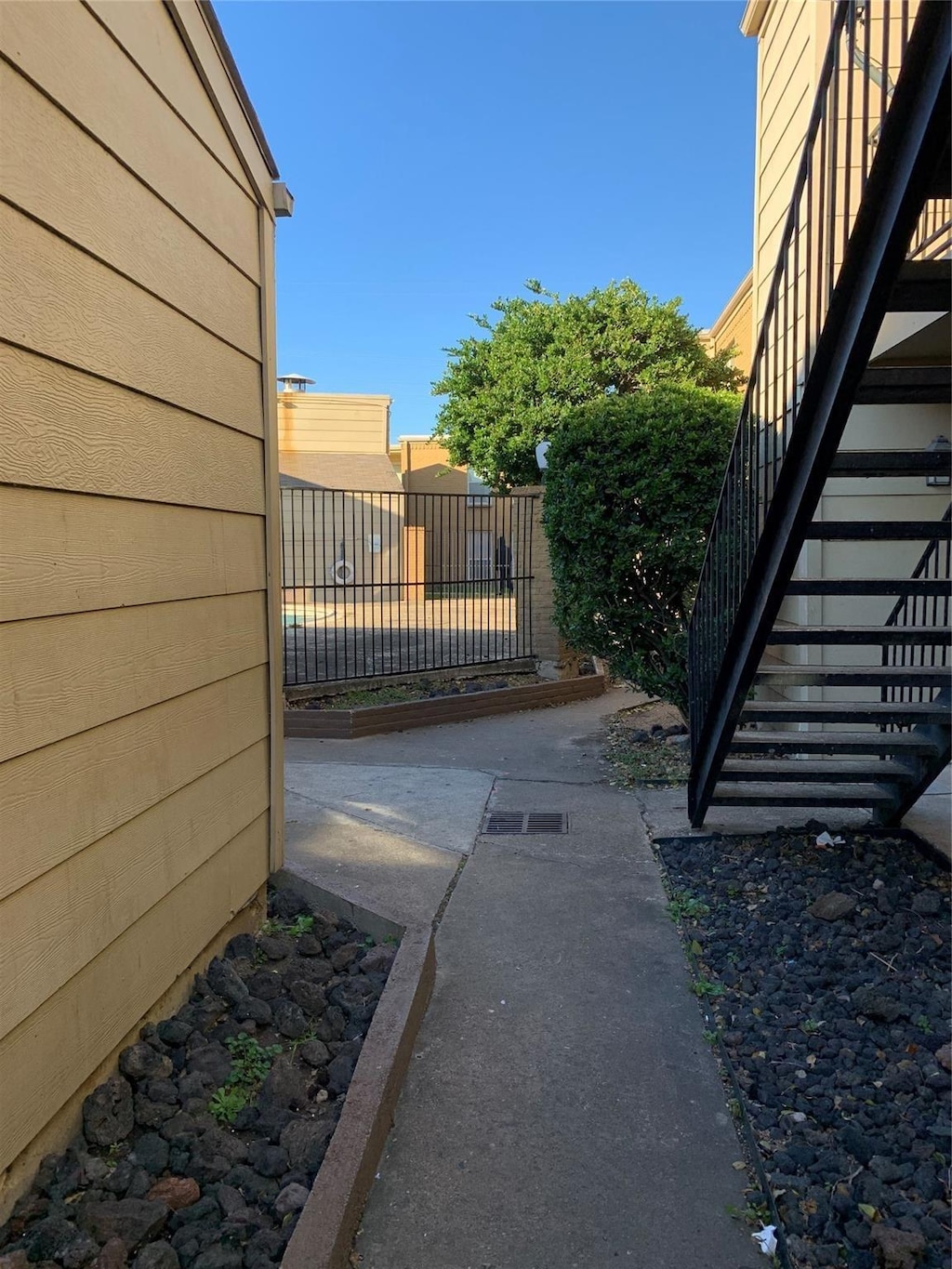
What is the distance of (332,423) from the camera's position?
24.6 meters

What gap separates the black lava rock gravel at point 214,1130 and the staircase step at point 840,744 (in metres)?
2.26

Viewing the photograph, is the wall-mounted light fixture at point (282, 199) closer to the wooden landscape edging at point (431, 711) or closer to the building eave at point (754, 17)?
the wooden landscape edging at point (431, 711)

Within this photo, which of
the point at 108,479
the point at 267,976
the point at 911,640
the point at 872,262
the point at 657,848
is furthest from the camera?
the point at 657,848

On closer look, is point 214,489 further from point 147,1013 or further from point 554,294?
point 554,294

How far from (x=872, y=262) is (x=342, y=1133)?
2.82 meters

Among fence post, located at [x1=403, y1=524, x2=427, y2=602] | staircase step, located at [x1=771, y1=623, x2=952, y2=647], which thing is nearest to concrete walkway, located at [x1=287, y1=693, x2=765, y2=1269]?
staircase step, located at [x1=771, y1=623, x2=952, y2=647]

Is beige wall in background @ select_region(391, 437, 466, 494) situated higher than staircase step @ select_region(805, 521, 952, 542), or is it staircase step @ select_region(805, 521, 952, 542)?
beige wall in background @ select_region(391, 437, 466, 494)

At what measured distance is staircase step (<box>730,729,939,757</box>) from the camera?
14.1 ft

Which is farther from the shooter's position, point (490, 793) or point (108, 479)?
point (490, 793)

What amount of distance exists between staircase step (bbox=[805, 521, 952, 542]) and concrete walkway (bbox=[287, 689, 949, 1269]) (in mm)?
1832

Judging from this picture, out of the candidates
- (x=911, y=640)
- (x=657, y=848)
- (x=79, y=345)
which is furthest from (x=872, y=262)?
(x=657, y=848)

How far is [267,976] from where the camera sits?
9.86 feet

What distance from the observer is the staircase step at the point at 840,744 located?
4.30 metres

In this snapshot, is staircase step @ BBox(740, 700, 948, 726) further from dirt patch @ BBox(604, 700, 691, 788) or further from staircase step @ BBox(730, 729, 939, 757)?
dirt patch @ BBox(604, 700, 691, 788)
